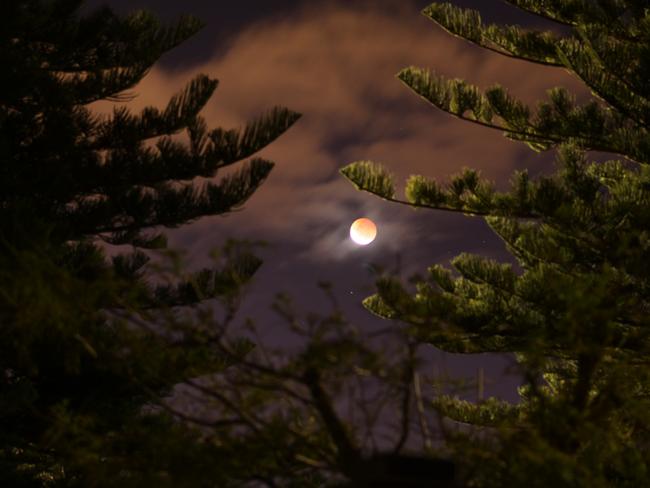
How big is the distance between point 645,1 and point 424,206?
3.63 m

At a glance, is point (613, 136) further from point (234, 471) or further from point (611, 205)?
point (234, 471)

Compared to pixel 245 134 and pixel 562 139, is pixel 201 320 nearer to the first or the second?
pixel 245 134

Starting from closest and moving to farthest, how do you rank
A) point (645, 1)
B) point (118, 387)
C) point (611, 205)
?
point (118, 387) < point (611, 205) < point (645, 1)

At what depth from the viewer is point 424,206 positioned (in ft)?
39.9

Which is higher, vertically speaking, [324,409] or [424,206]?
[324,409]

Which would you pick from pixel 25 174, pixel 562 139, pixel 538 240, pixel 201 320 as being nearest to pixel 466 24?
pixel 562 139

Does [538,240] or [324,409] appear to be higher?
[324,409]

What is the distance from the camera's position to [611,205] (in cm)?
1112

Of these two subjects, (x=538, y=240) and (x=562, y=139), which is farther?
(x=562, y=139)

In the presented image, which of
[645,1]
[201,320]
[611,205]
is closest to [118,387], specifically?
[611,205]

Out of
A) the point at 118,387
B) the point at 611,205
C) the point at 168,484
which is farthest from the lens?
the point at 611,205

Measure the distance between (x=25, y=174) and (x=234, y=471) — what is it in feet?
24.7

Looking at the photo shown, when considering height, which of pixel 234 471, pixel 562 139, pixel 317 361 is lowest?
pixel 562 139

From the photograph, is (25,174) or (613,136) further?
(613,136)
